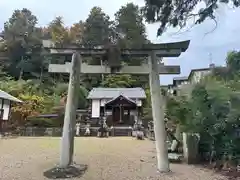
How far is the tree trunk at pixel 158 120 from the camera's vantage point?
23.7ft

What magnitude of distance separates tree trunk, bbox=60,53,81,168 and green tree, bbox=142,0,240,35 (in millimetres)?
2782

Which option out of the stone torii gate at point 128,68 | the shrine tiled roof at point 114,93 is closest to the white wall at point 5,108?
the shrine tiled roof at point 114,93

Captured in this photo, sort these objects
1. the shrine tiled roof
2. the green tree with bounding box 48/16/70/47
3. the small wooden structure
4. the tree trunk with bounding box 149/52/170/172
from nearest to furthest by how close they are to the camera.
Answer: the tree trunk with bounding box 149/52/170/172 → the small wooden structure → the shrine tiled roof → the green tree with bounding box 48/16/70/47

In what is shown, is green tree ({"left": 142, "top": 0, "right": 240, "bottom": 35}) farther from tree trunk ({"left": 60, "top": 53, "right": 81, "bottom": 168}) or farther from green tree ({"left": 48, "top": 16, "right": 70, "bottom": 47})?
green tree ({"left": 48, "top": 16, "right": 70, "bottom": 47})

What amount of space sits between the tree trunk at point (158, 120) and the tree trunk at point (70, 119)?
212 cm

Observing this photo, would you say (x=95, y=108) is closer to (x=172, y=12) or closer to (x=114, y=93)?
(x=114, y=93)

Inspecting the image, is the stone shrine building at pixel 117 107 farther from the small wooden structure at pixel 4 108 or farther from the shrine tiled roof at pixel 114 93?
the small wooden structure at pixel 4 108

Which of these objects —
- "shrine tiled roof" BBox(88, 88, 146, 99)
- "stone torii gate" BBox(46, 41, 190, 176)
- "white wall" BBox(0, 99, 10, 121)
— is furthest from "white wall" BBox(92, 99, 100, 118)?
"stone torii gate" BBox(46, 41, 190, 176)

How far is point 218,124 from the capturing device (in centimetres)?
833

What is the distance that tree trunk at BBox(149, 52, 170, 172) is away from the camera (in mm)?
7234

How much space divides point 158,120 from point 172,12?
2957 mm

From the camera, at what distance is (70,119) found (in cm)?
748

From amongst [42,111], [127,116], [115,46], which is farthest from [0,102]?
[115,46]

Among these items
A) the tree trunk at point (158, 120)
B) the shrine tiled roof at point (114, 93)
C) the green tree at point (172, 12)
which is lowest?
the tree trunk at point (158, 120)
